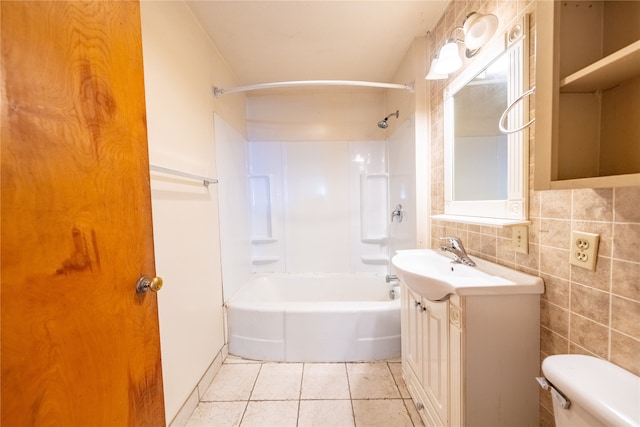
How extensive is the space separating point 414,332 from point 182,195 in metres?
1.55

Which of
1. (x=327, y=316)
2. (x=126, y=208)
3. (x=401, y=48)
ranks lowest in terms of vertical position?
(x=327, y=316)

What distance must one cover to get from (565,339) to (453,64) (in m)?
1.30

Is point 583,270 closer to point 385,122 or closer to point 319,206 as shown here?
point 385,122

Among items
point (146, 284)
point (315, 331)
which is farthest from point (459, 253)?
point (146, 284)

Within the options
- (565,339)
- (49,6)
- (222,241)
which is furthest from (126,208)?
(565,339)

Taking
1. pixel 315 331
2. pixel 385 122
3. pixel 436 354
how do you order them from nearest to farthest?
pixel 436 354 < pixel 315 331 < pixel 385 122

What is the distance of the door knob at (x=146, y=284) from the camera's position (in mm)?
767

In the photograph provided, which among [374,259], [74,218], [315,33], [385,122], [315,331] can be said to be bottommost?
[315,331]

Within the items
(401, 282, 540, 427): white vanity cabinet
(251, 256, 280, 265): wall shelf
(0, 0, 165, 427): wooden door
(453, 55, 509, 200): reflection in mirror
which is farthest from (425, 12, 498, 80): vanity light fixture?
(251, 256, 280, 265): wall shelf

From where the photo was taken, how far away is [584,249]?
77 cm

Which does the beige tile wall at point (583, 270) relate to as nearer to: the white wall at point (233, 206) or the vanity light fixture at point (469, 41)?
the vanity light fixture at point (469, 41)

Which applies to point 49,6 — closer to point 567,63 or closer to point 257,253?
point 567,63

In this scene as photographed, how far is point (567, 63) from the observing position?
695mm

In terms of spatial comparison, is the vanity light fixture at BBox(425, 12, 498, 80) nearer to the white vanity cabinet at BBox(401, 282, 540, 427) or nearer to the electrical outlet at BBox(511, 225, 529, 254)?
the electrical outlet at BBox(511, 225, 529, 254)
